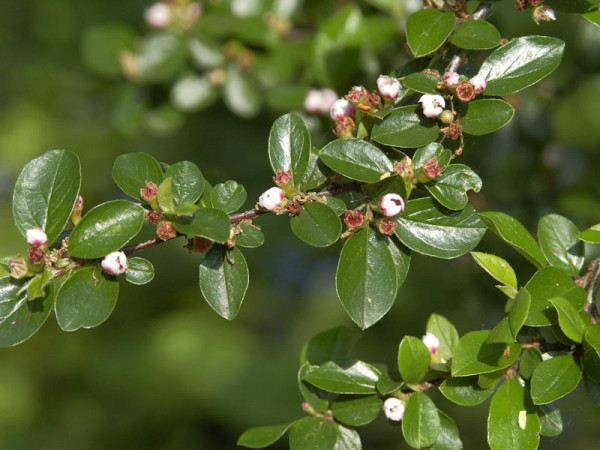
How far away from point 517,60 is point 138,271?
0.50 m

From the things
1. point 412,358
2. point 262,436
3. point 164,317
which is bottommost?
point 164,317

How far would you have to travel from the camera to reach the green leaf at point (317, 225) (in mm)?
715

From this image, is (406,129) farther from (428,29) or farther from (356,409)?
(356,409)

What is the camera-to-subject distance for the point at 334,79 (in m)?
1.25

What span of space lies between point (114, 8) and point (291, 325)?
1.53m

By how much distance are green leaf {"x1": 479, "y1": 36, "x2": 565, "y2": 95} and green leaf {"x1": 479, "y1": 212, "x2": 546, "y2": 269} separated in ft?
Result: 0.47

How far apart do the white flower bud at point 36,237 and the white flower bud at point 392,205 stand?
369 mm

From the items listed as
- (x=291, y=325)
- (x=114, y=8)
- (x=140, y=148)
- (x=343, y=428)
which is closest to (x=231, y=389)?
(x=291, y=325)

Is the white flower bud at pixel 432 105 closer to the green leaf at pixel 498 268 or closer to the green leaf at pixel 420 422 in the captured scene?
the green leaf at pixel 498 268

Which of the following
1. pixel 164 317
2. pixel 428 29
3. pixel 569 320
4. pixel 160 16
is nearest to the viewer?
pixel 569 320

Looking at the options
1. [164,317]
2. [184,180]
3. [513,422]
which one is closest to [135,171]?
[184,180]

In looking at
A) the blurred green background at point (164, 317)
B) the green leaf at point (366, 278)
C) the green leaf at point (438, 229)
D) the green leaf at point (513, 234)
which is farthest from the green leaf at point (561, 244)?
the blurred green background at point (164, 317)

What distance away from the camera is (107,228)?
2.34 ft

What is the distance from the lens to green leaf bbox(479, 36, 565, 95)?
760 millimetres
